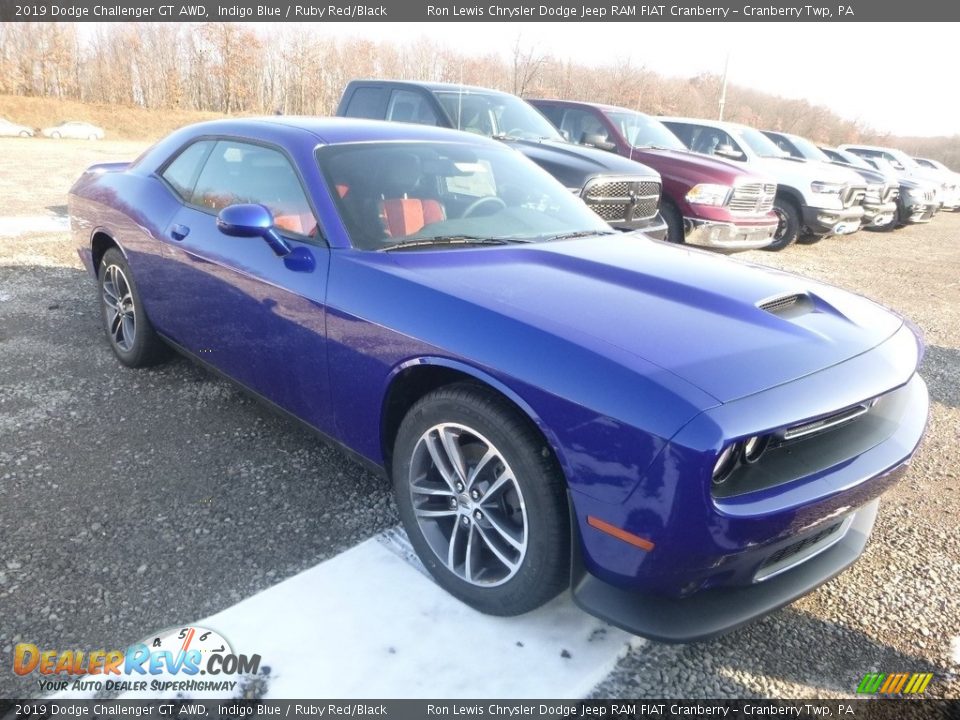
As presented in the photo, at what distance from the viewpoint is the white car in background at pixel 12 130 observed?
70.2 ft

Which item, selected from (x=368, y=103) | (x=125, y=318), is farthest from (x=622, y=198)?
(x=125, y=318)

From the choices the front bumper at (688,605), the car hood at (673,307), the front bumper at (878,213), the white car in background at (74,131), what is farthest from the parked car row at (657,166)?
the white car in background at (74,131)

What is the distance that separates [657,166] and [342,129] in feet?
20.1

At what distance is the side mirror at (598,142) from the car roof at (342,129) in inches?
189

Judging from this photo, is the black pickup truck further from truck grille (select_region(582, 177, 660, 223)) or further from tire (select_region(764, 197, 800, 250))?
tire (select_region(764, 197, 800, 250))

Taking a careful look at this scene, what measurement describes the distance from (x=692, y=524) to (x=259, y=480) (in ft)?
6.63

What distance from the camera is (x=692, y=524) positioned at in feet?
5.54

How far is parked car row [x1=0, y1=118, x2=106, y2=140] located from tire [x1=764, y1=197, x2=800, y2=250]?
22480 mm

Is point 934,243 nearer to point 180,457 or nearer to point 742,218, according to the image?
point 742,218

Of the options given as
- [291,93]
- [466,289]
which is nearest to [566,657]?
[466,289]

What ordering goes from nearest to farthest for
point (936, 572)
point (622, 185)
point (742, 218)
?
point (936, 572) → point (622, 185) → point (742, 218)

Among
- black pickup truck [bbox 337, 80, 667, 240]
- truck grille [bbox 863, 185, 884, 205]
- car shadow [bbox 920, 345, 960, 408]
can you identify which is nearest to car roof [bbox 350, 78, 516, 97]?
black pickup truck [bbox 337, 80, 667, 240]

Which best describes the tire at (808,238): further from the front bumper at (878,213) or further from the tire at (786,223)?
the front bumper at (878,213)

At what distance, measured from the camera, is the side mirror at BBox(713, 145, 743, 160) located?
10.2m
